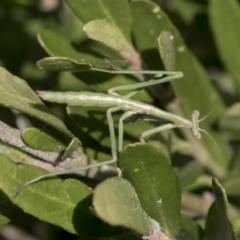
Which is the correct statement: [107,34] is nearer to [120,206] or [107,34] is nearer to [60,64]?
[60,64]

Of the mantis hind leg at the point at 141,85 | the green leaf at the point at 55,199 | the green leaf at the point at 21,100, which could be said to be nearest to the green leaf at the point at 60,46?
the mantis hind leg at the point at 141,85

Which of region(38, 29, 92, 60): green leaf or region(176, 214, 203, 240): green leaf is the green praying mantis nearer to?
region(38, 29, 92, 60): green leaf

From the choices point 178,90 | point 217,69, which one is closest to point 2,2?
point 178,90

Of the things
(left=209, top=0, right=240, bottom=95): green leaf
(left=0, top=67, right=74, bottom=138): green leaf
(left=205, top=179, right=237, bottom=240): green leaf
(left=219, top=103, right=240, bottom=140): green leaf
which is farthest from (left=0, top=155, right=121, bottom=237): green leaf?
(left=209, top=0, right=240, bottom=95): green leaf

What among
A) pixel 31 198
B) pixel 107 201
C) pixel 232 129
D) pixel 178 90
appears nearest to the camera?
pixel 107 201

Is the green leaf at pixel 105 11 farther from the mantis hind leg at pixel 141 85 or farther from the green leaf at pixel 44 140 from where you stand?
the green leaf at pixel 44 140

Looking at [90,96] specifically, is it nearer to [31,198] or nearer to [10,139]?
[10,139]
